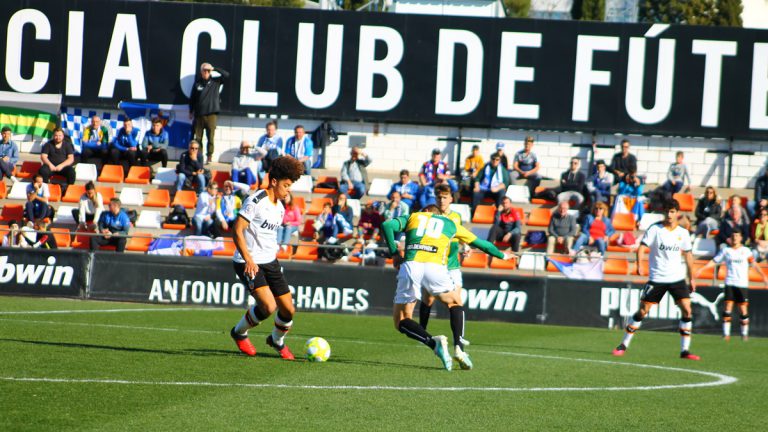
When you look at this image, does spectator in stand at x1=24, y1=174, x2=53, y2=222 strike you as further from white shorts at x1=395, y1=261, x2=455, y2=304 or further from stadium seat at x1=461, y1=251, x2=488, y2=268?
white shorts at x1=395, y1=261, x2=455, y2=304

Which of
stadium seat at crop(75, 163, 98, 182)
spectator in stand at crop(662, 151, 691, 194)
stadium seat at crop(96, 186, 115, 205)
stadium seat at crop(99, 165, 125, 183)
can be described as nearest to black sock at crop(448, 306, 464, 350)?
spectator in stand at crop(662, 151, 691, 194)

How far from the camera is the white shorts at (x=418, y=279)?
36.6ft

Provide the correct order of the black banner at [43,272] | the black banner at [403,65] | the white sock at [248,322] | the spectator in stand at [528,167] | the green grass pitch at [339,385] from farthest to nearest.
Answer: the black banner at [403,65] → the spectator in stand at [528,167] → the black banner at [43,272] → the white sock at [248,322] → the green grass pitch at [339,385]

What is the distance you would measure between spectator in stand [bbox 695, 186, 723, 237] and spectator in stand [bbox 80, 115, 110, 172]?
15.4 m

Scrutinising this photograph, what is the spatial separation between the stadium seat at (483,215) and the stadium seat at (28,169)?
11512 millimetres

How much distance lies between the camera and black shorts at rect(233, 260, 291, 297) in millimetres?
10927

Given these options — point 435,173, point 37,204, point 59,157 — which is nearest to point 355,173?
point 435,173

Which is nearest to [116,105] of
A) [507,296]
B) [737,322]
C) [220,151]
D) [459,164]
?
[220,151]

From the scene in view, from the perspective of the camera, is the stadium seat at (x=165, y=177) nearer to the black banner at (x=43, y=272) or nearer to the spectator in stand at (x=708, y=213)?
the black banner at (x=43, y=272)

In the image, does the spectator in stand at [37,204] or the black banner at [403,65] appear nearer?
the spectator in stand at [37,204]

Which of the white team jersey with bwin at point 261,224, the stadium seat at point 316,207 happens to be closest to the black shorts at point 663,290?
the white team jersey with bwin at point 261,224

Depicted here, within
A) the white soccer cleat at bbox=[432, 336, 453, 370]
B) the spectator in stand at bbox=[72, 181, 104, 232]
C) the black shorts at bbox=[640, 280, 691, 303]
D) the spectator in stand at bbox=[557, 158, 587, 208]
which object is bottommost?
the white soccer cleat at bbox=[432, 336, 453, 370]

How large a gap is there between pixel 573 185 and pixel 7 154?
14703 mm

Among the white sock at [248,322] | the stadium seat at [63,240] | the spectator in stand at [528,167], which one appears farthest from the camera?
the spectator in stand at [528,167]
